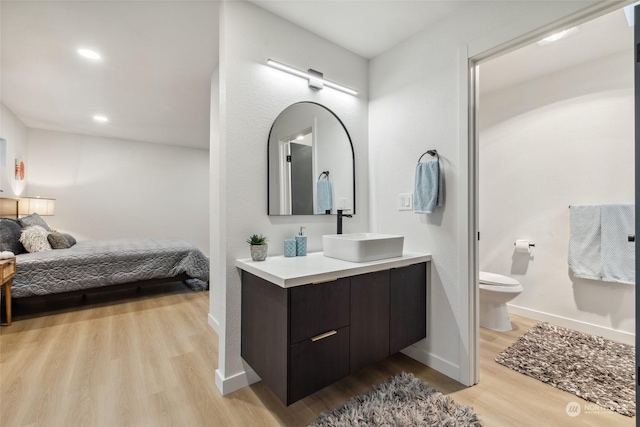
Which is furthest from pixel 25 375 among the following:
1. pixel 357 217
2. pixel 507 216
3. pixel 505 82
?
pixel 505 82

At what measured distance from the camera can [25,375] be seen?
1.85 m

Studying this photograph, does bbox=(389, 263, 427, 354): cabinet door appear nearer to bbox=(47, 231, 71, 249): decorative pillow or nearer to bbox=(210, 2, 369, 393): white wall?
bbox=(210, 2, 369, 393): white wall

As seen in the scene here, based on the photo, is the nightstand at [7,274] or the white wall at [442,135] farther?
the nightstand at [7,274]

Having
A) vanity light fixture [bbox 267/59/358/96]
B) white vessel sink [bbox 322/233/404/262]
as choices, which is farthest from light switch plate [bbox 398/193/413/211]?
vanity light fixture [bbox 267/59/358/96]

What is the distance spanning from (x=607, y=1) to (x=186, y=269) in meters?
Result: 4.27

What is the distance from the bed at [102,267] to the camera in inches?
112

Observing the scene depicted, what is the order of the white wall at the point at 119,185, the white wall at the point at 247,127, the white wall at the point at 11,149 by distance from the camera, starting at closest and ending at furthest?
the white wall at the point at 247,127
the white wall at the point at 11,149
the white wall at the point at 119,185

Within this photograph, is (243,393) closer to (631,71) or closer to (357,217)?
(357,217)

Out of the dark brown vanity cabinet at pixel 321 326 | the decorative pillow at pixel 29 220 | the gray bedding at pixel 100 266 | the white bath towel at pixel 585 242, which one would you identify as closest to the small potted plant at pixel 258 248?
the dark brown vanity cabinet at pixel 321 326

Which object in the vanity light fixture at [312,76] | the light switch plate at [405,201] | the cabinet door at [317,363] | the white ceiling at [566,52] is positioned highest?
the white ceiling at [566,52]

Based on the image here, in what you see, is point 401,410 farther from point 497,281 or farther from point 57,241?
point 57,241

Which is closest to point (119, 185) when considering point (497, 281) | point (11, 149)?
point (11, 149)

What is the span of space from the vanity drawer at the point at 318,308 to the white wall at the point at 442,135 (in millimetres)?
807

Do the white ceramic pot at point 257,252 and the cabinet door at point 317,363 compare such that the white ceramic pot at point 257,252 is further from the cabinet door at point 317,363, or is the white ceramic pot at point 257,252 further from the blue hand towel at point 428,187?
the blue hand towel at point 428,187
